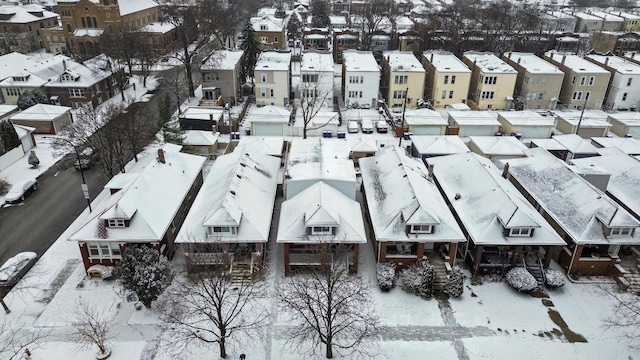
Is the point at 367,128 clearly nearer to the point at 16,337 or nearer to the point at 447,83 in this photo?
the point at 447,83

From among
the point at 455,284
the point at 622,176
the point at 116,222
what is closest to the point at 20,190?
the point at 116,222

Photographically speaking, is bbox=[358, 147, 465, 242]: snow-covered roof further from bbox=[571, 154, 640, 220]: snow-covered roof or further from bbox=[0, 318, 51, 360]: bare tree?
bbox=[0, 318, 51, 360]: bare tree

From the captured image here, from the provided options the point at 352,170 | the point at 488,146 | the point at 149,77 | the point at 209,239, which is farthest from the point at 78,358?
the point at 149,77

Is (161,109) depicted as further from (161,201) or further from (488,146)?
(488,146)

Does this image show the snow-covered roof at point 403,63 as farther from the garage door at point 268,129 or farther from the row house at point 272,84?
the garage door at point 268,129

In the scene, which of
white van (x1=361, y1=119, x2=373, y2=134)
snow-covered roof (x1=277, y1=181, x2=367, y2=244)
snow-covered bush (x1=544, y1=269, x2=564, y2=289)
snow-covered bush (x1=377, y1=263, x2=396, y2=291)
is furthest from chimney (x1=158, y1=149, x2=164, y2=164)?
snow-covered bush (x1=544, y1=269, x2=564, y2=289)

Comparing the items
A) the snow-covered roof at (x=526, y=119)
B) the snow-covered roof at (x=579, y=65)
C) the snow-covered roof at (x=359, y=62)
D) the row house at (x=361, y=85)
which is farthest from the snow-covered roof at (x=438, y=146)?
the snow-covered roof at (x=579, y=65)
